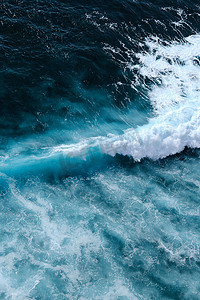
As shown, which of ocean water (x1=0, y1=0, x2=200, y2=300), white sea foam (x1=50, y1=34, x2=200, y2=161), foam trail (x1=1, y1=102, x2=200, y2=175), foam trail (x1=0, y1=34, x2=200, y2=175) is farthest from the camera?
white sea foam (x1=50, y1=34, x2=200, y2=161)

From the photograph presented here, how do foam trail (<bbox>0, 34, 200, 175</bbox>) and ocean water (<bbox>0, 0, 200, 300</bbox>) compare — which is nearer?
ocean water (<bbox>0, 0, 200, 300</bbox>)

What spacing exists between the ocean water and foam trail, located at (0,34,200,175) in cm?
6

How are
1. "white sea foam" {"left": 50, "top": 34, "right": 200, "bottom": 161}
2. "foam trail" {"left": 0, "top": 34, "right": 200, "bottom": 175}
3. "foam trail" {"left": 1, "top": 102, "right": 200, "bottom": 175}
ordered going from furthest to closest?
"white sea foam" {"left": 50, "top": 34, "right": 200, "bottom": 161} → "foam trail" {"left": 0, "top": 34, "right": 200, "bottom": 175} → "foam trail" {"left": 1, "top": 102, "right": 200, "bottom": 175}

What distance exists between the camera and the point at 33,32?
20094 mm

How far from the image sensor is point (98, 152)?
1542cm

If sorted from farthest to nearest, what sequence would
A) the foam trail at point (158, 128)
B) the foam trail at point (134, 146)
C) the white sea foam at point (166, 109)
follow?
the white sea foam at point (166, 109) → the foam trail at point (158, 128) → the foam trail at point (134, 146)

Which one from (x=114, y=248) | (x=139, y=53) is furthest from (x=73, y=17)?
(x=114, y=248)

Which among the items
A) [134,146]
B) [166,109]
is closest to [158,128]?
[134,146]

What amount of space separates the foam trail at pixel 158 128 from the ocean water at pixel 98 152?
63mm

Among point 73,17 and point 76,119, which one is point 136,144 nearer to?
point 76,119

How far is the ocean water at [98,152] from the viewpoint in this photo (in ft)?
39.0

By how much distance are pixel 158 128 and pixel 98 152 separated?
3441 millimetres

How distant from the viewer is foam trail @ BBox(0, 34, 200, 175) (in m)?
14.8

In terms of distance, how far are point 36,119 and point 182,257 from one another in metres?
9.23
